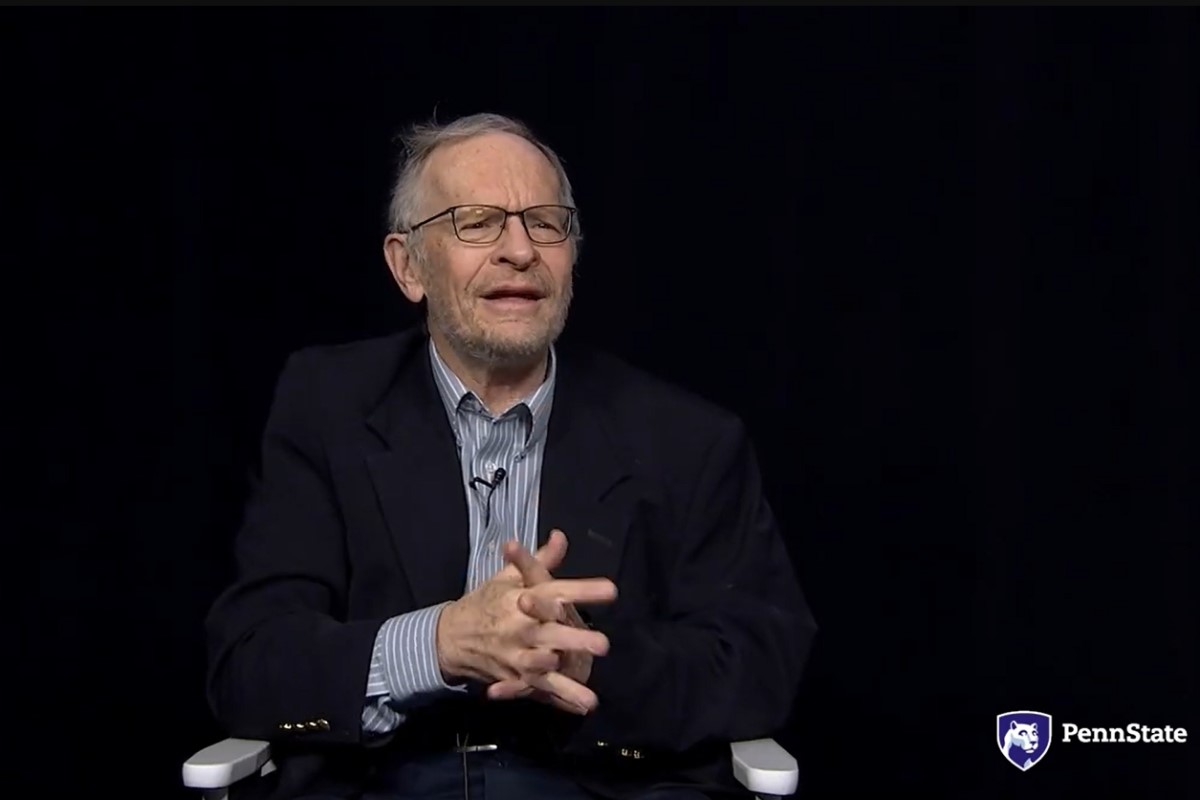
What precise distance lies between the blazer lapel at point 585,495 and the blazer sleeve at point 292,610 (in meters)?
0.32

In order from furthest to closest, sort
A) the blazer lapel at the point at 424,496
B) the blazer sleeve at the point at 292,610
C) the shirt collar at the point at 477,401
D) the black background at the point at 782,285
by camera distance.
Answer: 1. the black background at the point at 782,285
2. the shirt collar at the point at 477,401
3. the blazer lapel at the point at 424,496
4. the blazer sleeve at the point at 292,610

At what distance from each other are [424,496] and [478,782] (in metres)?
0.42

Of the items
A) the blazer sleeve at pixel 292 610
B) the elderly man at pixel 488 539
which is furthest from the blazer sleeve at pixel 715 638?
the blazer sleeve at pixel 292 610

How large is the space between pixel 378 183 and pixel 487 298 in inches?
34.1

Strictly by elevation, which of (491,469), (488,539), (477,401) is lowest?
(488,539)

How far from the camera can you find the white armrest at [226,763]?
2055 mm

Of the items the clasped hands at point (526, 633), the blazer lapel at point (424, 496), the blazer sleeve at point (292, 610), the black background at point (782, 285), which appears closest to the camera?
the clasped hands at point (526, 633)

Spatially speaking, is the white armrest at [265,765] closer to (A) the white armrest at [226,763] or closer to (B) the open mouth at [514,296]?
(A) the white armrest at [226,763]

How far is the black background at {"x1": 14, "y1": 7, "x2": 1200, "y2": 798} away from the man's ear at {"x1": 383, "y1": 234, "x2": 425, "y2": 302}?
0.60 metres

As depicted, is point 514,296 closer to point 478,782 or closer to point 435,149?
point 435,149

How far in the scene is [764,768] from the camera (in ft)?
6.81

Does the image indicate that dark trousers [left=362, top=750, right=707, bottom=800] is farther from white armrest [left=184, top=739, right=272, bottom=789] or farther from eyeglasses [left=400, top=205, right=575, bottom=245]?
eyeglasses [left=400, top=205, right=575, bottom=245]

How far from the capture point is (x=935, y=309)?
3078 mm

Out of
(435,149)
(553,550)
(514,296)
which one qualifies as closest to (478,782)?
(553,550)
